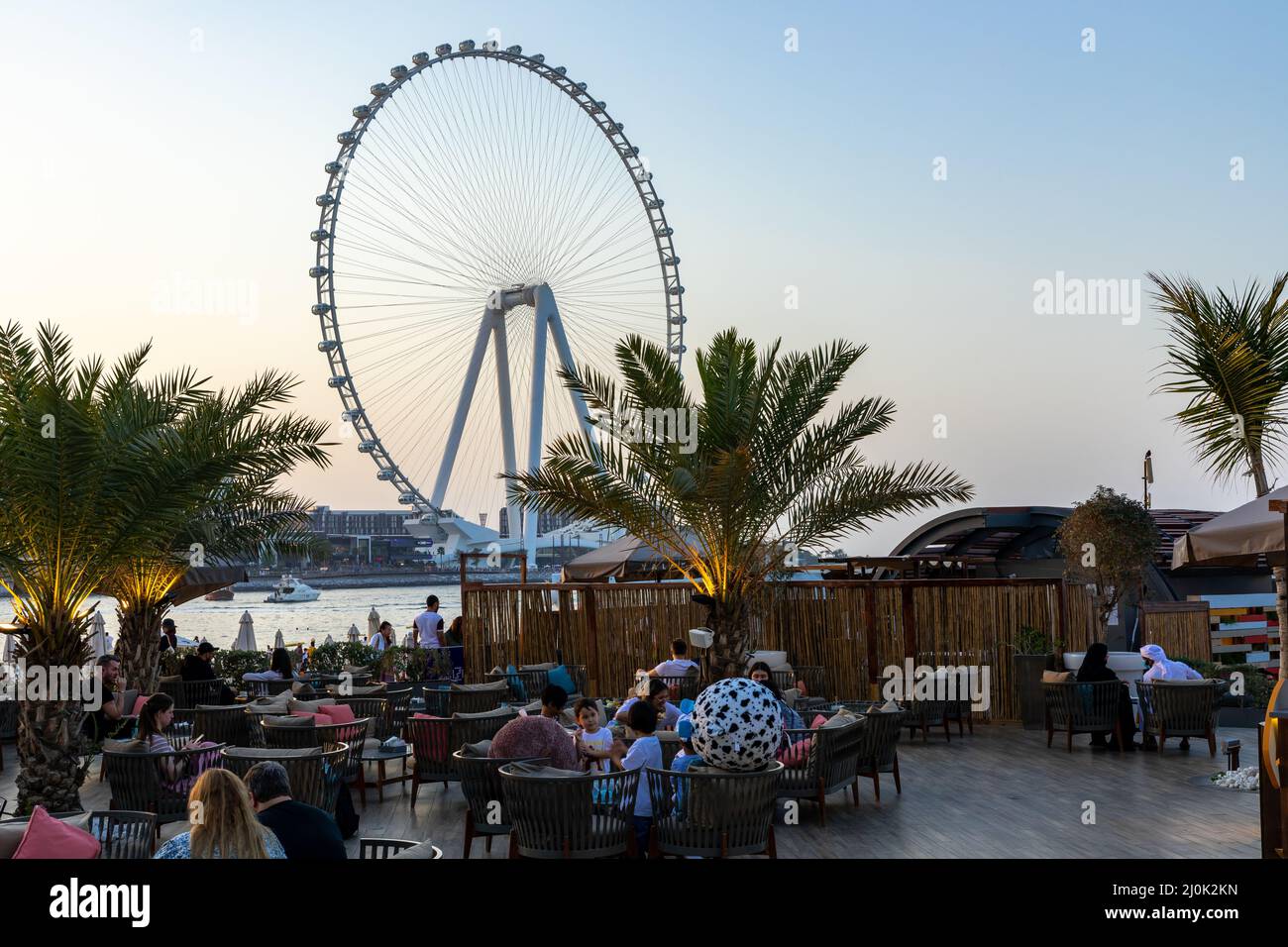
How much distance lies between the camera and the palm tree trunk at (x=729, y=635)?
11047 mm

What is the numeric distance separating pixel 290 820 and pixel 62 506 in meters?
5.02

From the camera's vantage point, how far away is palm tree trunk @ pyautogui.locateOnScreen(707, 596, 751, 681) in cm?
1105

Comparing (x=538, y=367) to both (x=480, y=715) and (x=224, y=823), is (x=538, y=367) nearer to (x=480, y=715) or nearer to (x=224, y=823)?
(x=480, y=715)

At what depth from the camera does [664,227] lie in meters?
26.5

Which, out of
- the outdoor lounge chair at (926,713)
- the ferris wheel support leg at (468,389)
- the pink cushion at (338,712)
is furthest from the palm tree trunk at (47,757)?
the ferris wheel support leg at (468,389)

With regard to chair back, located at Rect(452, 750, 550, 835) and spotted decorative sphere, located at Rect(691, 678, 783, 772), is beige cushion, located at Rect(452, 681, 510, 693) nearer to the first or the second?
chair back, located at Rect(452, 750, 550, 835)

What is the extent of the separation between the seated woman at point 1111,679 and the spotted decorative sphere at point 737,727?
5.57 meters

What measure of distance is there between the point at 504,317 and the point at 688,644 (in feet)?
42.4

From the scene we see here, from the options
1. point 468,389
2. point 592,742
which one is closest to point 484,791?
point 592,742
